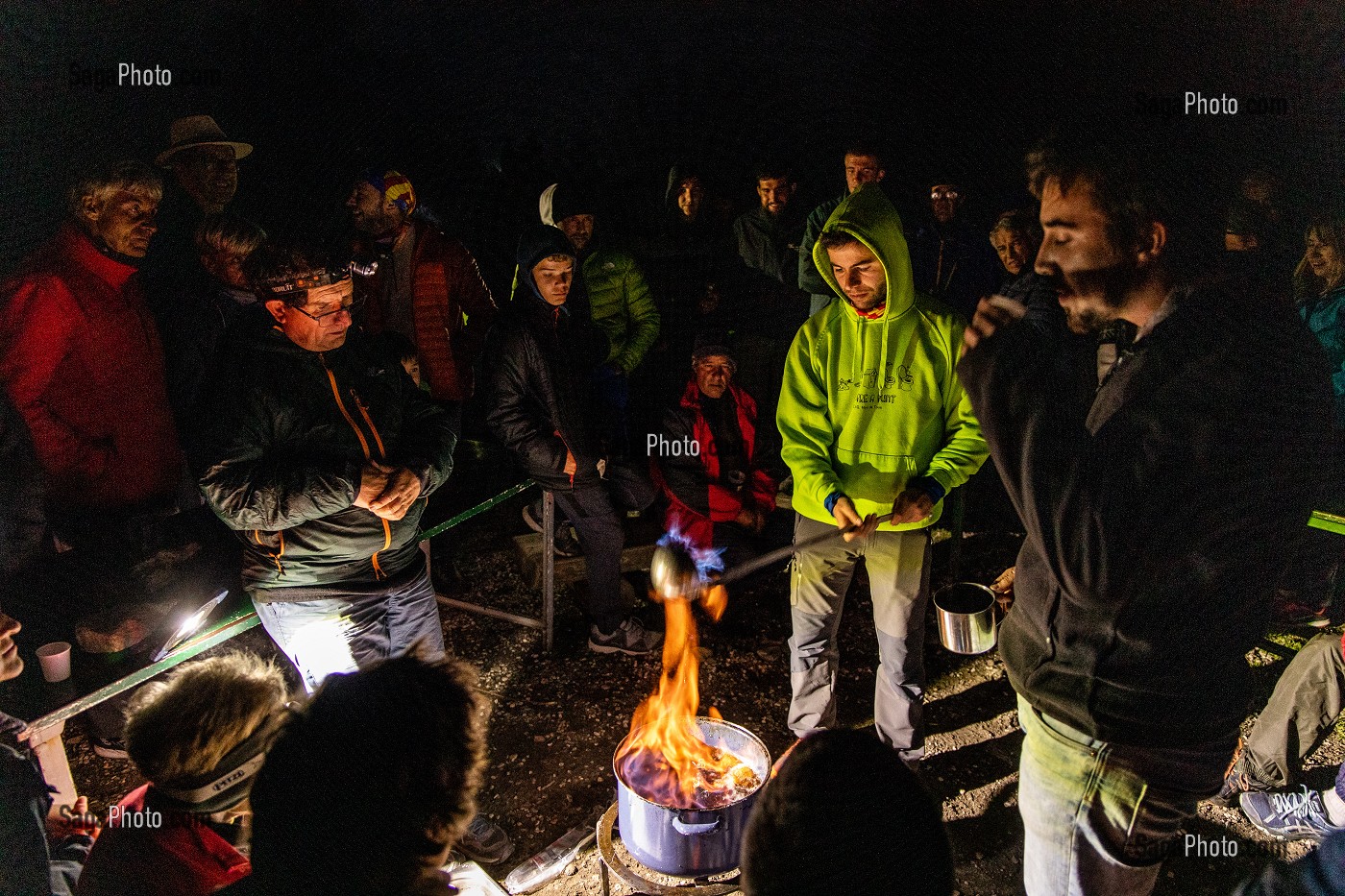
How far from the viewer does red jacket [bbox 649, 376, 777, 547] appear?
15.7 feet

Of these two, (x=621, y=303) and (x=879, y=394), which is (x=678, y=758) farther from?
(x=621, y=303)

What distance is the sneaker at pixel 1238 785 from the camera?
11.3 ft

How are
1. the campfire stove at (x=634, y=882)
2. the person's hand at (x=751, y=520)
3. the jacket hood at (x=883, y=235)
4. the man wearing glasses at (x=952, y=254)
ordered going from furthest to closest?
the man wearing glasses at (x=952, y=254), the person's hand at (x=751, y=520), the jacket hood at (x=883, y=235), the campfire stove at (x=634, y=882)

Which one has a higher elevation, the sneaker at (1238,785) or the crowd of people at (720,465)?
the crowd of people at (720,465)

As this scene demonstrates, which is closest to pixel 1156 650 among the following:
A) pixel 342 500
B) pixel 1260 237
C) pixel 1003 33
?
pixel 342 500

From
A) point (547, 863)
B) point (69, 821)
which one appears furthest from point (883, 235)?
point (69, 821)

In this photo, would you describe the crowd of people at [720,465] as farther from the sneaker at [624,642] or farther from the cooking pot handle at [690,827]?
the cooking pot handle at [690,827]

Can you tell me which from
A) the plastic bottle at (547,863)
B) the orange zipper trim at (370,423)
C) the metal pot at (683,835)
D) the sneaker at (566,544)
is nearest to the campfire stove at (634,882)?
the metal pot at (683,835)

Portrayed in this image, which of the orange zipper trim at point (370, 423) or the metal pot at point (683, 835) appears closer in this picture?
the metal pot at point (683, 835)

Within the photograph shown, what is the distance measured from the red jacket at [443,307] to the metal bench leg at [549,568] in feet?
4.28

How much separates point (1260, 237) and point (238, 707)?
5079 millimetres

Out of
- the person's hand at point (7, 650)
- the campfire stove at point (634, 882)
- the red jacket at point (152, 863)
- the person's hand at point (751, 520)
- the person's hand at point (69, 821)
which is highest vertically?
the person's hand at point (7, 650)

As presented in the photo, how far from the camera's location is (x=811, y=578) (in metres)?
3.54

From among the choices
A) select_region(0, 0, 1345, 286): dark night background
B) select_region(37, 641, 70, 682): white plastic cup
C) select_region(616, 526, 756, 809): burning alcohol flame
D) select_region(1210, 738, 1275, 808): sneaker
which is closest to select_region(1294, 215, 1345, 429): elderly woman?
select_region(0, 0, 1345, 286): dark night background
